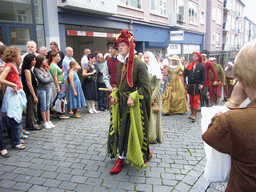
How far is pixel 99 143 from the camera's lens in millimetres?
4508

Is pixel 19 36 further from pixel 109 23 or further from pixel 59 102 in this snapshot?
pixel 109 23

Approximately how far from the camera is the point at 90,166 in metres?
3.49

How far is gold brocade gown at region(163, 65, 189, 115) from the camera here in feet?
23.3

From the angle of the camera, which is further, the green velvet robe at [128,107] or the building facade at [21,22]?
the building facade at [21,22]

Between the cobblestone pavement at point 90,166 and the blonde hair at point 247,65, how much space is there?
80.8 inches

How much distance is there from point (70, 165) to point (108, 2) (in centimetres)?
972

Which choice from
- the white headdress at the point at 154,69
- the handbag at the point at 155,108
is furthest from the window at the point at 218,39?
the handbag at the point at 155,108

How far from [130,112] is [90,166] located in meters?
1.20

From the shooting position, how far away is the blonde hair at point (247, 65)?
1.21 metres

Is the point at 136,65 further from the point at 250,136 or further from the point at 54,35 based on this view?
the point at 54,35

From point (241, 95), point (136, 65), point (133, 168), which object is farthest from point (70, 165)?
point (241, 95)

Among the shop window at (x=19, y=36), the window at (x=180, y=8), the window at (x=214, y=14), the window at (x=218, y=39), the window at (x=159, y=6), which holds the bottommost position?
the shop window at (x=19, y=36)

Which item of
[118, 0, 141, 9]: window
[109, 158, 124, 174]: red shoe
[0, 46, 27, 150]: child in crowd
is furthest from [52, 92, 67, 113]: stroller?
[118, 0, 141, 9]: window

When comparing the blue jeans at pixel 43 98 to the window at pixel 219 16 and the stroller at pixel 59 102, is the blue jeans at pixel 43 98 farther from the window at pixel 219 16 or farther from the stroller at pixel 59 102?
the window at pixel 219 16
